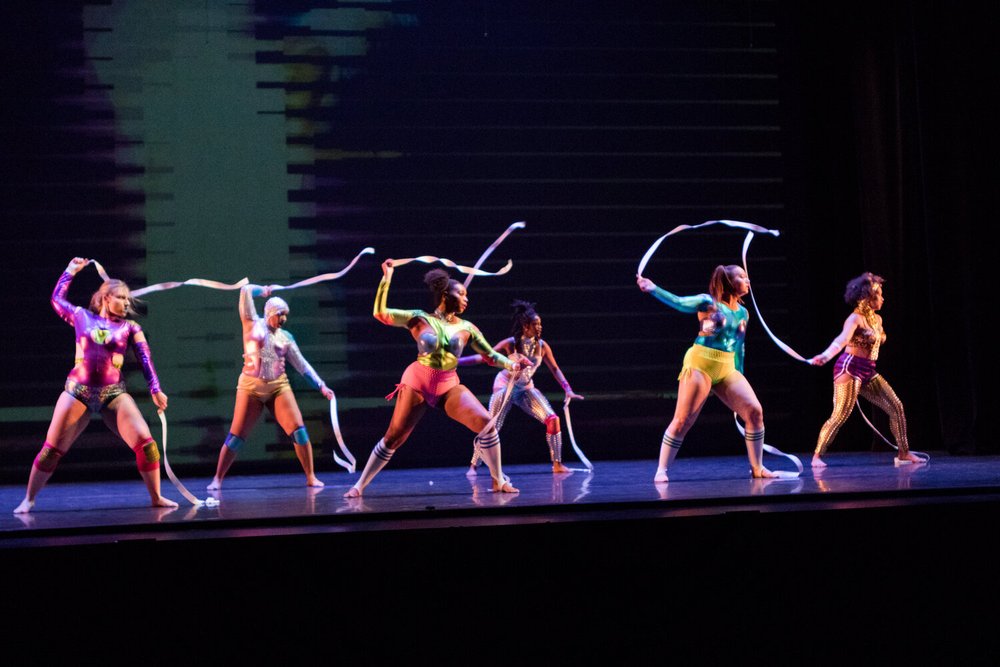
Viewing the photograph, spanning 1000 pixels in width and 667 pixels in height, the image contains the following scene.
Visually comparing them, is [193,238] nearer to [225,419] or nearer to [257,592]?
[225,419]

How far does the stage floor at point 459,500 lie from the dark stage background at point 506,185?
1.19m

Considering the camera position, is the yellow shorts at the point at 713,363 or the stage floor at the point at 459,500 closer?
the stage floor at the point at 459,500

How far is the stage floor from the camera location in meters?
5.00

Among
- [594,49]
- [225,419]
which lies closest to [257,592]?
[225,419]

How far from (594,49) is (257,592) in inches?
234

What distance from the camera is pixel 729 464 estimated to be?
317 inches

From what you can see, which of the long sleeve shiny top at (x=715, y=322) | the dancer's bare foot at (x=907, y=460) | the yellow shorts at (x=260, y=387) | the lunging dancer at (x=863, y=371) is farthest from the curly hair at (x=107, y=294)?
the dancer's bare foot at (x=907, y=460)

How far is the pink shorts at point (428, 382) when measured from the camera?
20.2ft

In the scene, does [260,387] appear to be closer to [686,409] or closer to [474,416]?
[474,416]

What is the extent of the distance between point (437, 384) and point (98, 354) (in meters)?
1.99

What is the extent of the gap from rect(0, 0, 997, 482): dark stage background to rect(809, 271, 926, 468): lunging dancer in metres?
1.16

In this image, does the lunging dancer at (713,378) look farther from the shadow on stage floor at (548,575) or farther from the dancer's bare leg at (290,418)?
the dancer's bare leg at (290,418)

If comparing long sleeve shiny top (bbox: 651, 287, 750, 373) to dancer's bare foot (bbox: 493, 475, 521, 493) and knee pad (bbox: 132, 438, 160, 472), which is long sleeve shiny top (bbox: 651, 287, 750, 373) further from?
knee pad (bbox: 132, 438, 160, 472)

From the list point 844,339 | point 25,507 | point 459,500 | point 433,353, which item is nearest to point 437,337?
point 433,353
